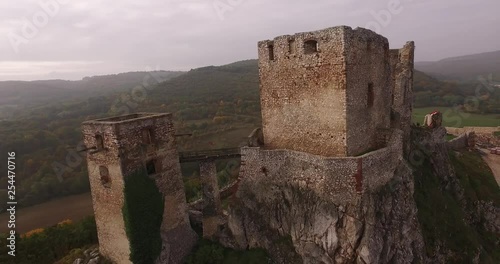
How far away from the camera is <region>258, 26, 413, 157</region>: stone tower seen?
1382 cm

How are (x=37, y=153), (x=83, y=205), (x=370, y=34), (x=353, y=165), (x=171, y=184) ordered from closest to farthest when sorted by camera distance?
(x=353, y=165), (x=370, y=34), (x=171, y=184), (x=83, y=205), (x=37, y=153)

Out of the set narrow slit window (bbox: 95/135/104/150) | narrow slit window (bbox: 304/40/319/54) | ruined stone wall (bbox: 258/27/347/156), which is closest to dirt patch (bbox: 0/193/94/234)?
narrow slit window (bbox: 95/135/104/150)

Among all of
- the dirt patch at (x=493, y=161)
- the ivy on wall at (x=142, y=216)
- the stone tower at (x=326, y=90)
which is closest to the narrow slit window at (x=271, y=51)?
the stone tower at (x=326, y=90)

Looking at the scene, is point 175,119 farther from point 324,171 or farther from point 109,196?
point 324,171

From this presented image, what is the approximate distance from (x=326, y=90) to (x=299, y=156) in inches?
119

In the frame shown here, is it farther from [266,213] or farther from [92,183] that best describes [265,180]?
[92,183]

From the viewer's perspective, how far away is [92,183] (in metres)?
15.6

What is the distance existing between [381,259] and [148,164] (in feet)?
35.4

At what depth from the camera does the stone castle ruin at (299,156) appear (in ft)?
44.0

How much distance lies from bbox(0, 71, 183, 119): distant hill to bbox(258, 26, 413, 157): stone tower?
3638 inches

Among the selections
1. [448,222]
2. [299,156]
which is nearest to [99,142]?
[299,156]

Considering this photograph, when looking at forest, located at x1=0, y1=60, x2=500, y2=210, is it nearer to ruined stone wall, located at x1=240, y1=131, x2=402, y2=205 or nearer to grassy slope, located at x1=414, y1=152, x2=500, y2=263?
ruined stone wall, located at x1=240, y1=131, x2=402, y2=205

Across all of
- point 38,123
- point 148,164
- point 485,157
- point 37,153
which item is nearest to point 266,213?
point 148,164

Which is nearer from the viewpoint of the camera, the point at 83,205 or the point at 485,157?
the point at 485,157
